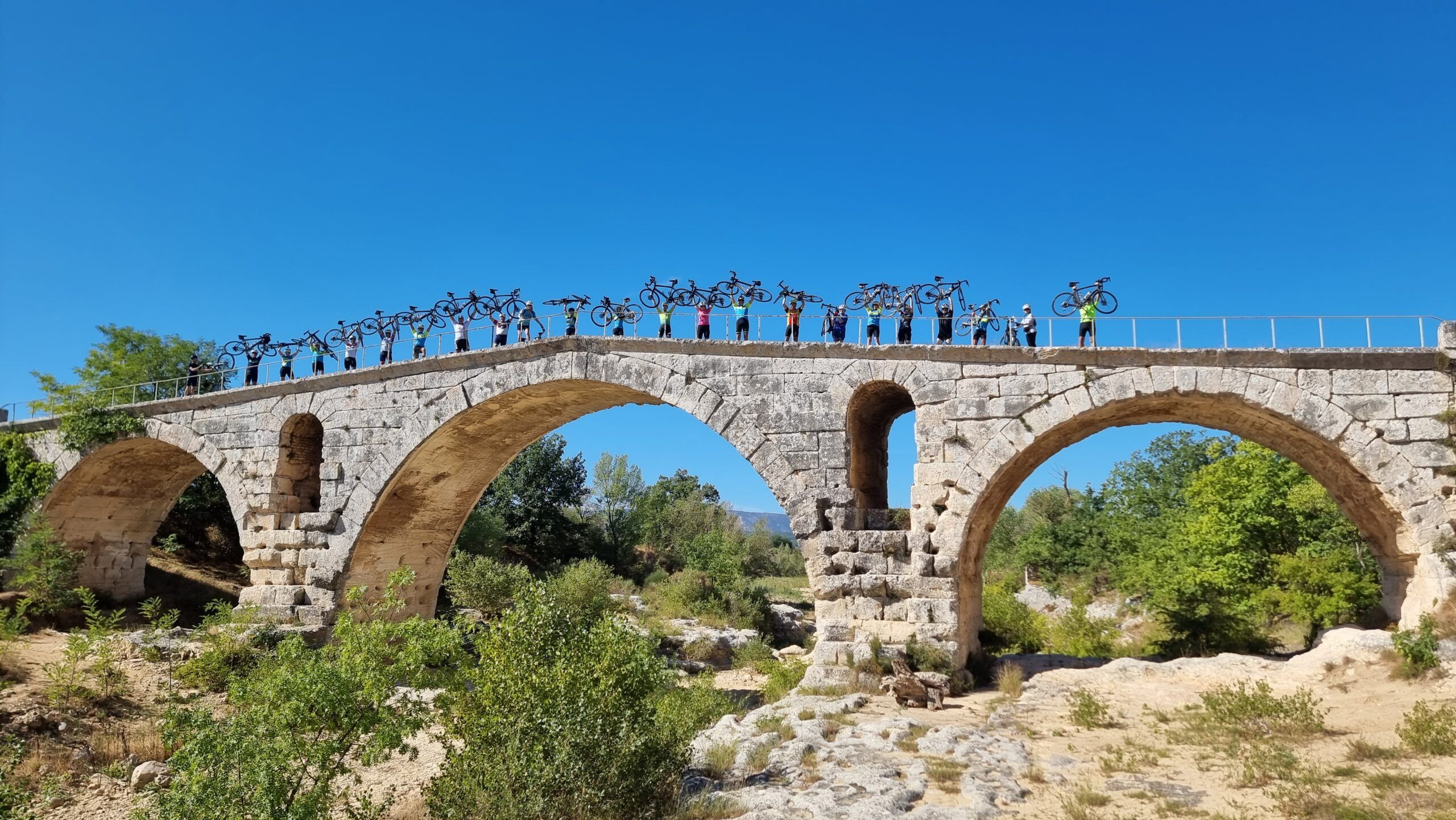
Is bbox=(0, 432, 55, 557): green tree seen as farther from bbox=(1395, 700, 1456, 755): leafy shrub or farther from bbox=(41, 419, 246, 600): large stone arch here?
bbox=(1395, 700, 1456, 755): leafy shrub

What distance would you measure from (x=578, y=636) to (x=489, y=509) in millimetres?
26813

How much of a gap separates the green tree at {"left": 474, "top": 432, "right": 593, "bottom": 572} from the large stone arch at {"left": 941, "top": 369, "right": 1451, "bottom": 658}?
2273 centimetres

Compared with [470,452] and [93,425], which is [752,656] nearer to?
[470,452]

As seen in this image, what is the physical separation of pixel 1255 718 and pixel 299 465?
15814 mm

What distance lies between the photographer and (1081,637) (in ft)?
54.1

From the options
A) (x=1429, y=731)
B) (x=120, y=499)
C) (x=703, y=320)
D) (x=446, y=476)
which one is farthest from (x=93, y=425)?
(x=1429, y=731)

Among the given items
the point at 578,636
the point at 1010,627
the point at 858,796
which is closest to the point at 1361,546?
the point at 1010,627

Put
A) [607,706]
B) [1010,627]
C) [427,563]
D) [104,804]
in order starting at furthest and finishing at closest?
1. [427,563]
2. [1010,627]
3. [104,804]
4. [607,706]

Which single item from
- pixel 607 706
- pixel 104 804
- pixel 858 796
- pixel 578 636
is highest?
pixel 578 636

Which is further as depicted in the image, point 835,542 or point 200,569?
point 200,569

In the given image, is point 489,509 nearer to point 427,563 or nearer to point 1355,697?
point 427,563

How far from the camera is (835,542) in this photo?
12.6 m

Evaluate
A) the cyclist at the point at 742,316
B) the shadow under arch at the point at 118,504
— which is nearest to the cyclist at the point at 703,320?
the cyclist at the point at 742,316

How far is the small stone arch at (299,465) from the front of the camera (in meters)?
16.7
